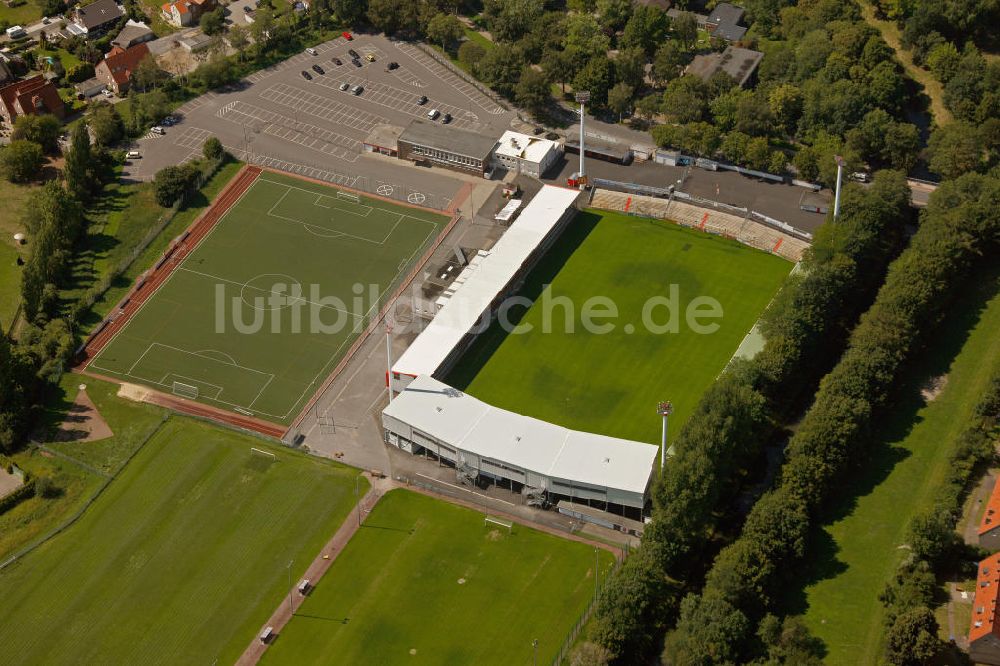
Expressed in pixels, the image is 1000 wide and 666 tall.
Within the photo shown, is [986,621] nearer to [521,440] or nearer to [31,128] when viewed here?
[521,440]

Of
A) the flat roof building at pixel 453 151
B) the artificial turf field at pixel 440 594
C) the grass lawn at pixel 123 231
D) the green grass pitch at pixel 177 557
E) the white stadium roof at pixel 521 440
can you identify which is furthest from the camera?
the flat roof building at pixel 453 151

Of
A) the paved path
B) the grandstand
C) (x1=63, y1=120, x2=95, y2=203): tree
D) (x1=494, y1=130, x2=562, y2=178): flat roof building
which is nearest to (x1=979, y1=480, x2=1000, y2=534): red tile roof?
the grandstand

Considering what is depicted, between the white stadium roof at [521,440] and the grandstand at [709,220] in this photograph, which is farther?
the grandstand at [709,220]

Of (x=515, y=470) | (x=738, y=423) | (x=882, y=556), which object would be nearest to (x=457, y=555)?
(x=515, y=470)

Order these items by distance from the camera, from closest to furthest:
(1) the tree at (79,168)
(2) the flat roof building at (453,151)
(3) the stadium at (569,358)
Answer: (3) the stadium at (569,358), (1) the tree at (79,168), (2) the flat roof building at (453,151)

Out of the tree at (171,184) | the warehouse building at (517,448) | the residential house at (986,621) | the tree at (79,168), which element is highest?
the residential house at (986,621)

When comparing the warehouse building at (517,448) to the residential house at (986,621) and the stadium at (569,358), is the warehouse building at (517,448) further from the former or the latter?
the residential house at (986,621)

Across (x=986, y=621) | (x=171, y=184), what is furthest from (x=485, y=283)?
(x=986, y=621)

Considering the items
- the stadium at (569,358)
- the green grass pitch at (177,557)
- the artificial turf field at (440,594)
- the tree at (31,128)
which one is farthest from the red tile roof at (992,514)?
the tree at (31,128)
